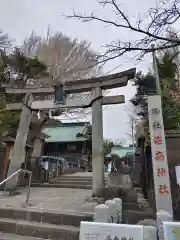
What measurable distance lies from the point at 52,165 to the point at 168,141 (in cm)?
984

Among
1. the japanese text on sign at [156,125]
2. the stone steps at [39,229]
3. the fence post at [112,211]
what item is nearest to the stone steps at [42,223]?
the stone steps at [39,229]

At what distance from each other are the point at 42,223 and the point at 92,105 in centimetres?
513

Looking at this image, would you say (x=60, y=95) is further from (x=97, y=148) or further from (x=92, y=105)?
(x=97, y=148)

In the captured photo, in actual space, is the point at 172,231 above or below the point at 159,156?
below

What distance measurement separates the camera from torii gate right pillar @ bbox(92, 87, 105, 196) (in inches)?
280

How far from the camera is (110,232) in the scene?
256 centimetres

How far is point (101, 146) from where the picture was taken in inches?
301

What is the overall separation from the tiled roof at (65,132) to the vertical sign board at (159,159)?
18252 millimetres

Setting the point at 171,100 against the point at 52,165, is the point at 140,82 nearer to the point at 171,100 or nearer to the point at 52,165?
the point at 171,100

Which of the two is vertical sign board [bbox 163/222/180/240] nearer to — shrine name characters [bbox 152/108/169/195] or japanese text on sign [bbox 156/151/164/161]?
shrine name characters [bbox 152/108/169/195]

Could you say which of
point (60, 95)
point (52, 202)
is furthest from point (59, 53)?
point (52, 202)

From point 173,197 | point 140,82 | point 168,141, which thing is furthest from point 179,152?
point 140,82

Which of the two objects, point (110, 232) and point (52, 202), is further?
point (52, 202)

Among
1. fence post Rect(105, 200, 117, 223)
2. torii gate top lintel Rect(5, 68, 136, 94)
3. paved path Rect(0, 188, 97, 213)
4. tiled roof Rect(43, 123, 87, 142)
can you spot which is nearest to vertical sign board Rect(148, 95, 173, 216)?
fence post Rect(105, 200, 117, 223)
